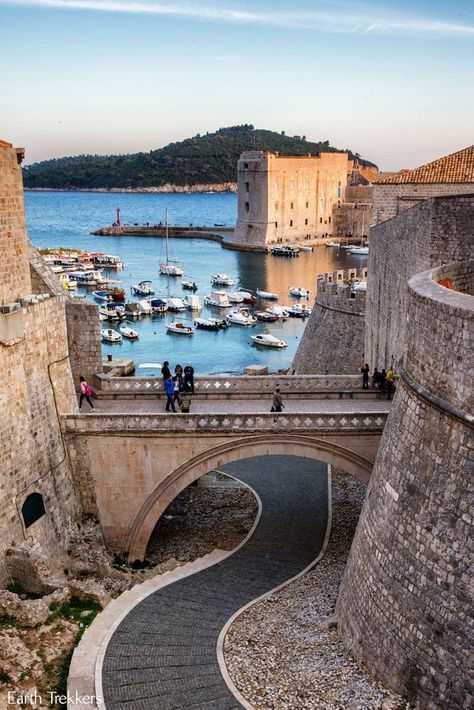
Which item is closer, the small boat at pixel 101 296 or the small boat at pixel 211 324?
the small boat at pixel 211 324

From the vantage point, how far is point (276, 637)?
49.4 feet

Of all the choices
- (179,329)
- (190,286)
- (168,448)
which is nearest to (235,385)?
(168,448)

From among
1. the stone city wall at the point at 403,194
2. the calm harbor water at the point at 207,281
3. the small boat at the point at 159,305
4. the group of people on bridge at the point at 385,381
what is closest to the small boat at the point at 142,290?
the calm harbor water at the point at 207,281

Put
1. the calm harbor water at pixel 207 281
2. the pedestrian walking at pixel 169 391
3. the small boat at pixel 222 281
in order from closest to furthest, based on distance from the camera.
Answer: the pedestrian walking at pixel 169 391 → the calm harbor water at pixel 207 281 → the small boat at pixel 222 281

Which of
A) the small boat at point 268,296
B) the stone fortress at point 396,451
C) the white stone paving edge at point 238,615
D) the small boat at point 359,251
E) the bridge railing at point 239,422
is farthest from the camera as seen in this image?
the small boat at point 359,251

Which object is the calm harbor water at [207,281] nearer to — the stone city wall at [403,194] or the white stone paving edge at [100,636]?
the stone city wall at [403,194]

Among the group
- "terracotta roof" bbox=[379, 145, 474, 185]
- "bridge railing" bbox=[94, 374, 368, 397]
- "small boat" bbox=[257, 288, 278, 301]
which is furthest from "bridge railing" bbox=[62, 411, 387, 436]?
"small boat" bbox=[257, 288, 278, 301]

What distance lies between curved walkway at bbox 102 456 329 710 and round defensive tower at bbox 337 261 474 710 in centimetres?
293

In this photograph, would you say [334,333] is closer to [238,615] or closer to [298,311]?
[238,615]

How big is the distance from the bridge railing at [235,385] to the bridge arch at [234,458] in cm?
276

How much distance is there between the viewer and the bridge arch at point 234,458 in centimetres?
1891

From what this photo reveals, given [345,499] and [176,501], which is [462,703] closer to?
[345,499]

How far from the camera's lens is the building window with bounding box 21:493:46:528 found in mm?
16953

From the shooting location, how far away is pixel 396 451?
533 inches
